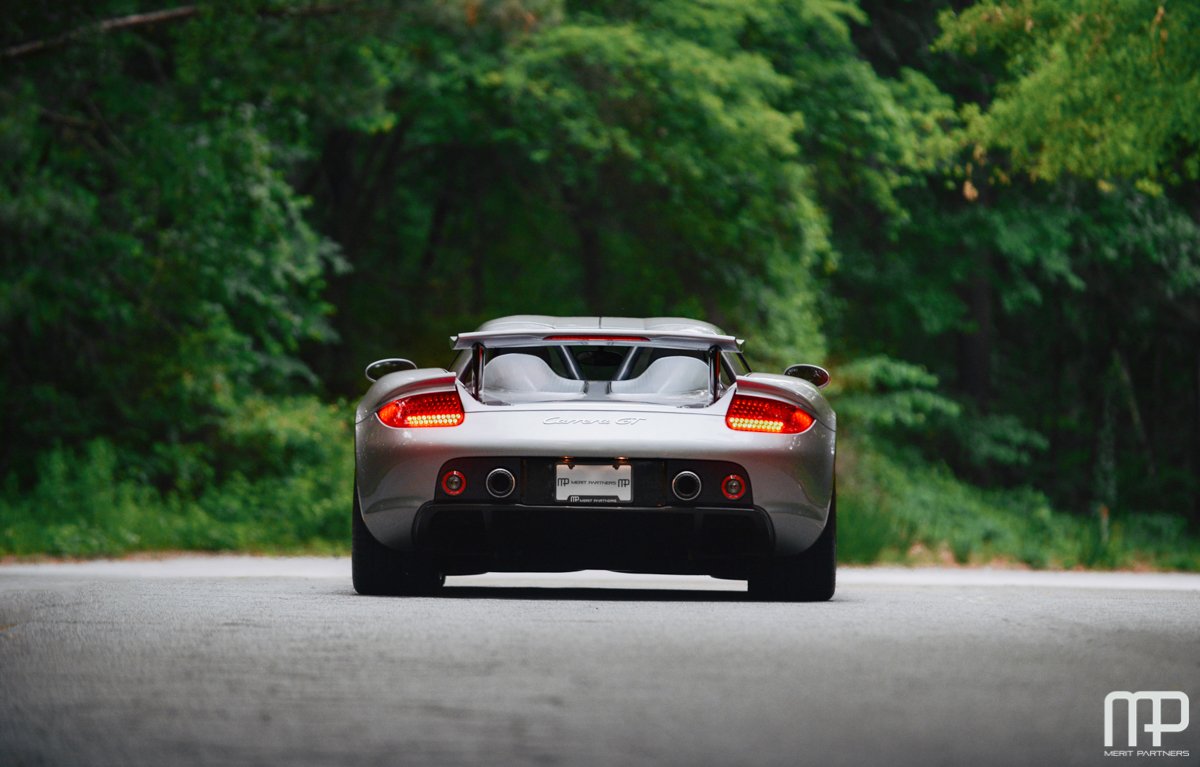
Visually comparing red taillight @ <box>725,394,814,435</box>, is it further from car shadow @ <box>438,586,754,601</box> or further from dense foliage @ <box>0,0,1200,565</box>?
dense foliage @ <box>0,0,1200,565</box>

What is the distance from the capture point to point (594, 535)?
9.54 m

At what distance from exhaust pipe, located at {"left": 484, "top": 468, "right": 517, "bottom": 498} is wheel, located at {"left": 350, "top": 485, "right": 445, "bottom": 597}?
88 centimetres

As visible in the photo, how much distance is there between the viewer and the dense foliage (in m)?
21.1

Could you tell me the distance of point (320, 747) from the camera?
564 centimetres

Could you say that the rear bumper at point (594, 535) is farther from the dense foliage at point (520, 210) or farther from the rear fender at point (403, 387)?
the dense foliage at point (520, 210)

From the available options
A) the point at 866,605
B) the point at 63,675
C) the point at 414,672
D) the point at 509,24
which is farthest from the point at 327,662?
the point at 509,24

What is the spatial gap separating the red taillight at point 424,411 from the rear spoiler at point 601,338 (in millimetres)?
319

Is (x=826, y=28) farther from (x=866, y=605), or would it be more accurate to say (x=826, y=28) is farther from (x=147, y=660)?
(x=147, y=660)

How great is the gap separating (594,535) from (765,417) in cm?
101

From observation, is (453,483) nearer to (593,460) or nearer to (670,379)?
(593,460)

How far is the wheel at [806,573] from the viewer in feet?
33.1

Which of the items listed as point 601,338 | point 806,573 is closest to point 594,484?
point 601,338

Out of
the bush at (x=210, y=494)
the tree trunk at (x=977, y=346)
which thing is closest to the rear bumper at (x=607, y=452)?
the bush at (x=210, y=494)

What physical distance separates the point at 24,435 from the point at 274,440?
9.60 feet
